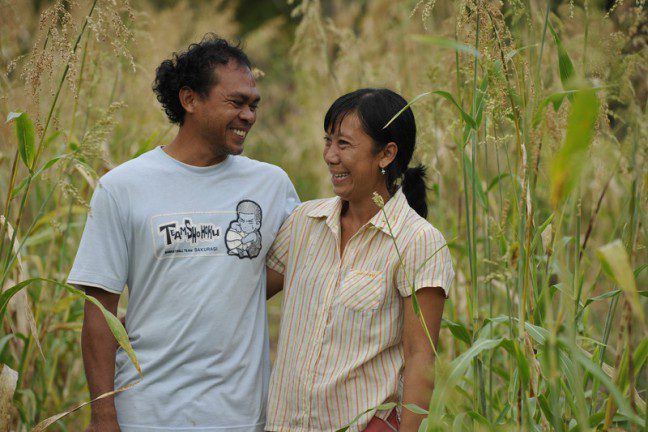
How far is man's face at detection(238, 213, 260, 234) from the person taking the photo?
2314 mm

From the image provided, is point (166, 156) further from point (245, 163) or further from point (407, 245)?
point (407, 245)

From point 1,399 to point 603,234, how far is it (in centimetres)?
261

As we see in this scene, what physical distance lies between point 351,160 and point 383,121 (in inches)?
5.9

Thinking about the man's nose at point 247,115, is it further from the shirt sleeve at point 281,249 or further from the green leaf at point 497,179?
the green leaf at point 497,179

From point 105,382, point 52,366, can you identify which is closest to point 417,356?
point 105,382

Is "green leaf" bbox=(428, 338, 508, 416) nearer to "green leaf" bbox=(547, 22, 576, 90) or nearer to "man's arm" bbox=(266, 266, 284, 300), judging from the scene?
"green leaf" bbox=(547, 22, 576, 90)

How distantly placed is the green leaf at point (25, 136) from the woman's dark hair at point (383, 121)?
0.82 m

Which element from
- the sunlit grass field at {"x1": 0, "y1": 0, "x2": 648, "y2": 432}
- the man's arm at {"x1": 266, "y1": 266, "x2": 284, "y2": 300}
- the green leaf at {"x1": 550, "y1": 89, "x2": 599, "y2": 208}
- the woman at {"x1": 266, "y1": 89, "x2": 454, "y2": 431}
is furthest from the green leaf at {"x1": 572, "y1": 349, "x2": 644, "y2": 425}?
the man's arm at {"x1": 266, "y1": 266, "x2": 284, "y2": 300}

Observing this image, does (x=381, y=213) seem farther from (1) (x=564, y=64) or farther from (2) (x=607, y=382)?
(2) (x=607, y=382)

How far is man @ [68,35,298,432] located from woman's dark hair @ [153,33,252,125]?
22mm

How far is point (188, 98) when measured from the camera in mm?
2439

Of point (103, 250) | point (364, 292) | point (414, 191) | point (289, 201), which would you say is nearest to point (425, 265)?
point (364, 292)

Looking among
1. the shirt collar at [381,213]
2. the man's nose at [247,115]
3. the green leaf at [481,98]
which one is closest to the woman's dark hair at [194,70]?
the man's nose at [247,115]

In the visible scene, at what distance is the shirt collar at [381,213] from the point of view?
2.14 meters
